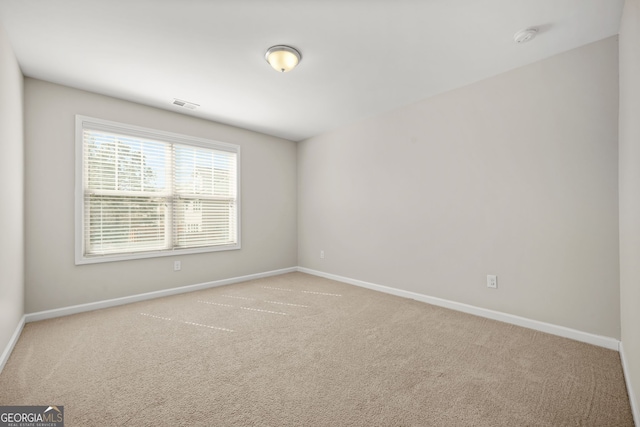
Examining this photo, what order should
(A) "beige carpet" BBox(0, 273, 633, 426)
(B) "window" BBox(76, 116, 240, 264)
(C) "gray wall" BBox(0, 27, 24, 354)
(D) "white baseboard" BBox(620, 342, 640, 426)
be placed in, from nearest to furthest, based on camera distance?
(D) "white baseboard" BBox(620, 342, 640, 426)
(A) "beige carpet" BBox(0, 273, 633, 426)
(C) "gray wall" BBox(0, 27, 24, 354)
(B) "window" BBox(76, 116, 240, 264)

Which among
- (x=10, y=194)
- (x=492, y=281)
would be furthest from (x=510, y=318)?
(x=10, y=194)

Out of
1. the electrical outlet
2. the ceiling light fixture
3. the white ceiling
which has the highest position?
the white ceiling

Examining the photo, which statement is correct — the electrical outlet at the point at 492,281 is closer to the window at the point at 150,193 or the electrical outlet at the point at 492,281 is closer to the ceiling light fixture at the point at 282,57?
the ceiling light fixture at the point at 282,57

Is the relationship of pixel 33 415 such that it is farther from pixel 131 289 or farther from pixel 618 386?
pixel 618 386

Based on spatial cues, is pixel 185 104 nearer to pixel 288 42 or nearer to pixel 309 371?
pixel 288 42

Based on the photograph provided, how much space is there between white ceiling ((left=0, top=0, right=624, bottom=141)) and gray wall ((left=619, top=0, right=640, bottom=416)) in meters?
0.42

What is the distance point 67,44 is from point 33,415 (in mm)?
2612

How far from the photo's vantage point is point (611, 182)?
215 cm

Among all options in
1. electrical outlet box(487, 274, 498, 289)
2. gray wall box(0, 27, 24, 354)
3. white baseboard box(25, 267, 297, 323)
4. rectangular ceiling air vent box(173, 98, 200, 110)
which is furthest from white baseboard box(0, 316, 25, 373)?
electrical outlet box(487, 274, 498, 289)

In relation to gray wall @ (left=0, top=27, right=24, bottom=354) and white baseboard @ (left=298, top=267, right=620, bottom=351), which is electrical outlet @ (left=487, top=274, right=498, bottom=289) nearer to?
white baseboard @ (left=298, top=267, right=620, bottom=351)

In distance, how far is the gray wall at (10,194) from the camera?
6.46 ft

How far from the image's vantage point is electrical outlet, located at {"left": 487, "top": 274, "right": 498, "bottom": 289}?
275cm

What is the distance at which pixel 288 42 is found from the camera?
2.21m

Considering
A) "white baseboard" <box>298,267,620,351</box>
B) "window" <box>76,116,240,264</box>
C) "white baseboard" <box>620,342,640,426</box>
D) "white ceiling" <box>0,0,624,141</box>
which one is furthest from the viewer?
"window" <box>76,116,240,264</box>
